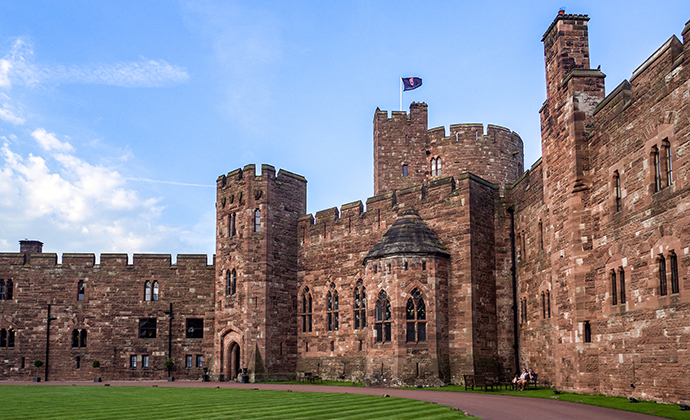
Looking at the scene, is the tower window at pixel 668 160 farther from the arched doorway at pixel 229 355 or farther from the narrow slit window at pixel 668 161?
the arched doorway at pixel 229 355

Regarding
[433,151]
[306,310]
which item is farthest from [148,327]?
[433,151]

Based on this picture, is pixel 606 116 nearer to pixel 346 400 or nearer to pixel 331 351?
pixel 346 400

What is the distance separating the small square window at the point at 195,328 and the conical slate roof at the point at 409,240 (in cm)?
1528

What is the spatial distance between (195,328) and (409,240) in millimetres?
18215

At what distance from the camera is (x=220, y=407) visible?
18062mm

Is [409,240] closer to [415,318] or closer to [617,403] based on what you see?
[415,318]

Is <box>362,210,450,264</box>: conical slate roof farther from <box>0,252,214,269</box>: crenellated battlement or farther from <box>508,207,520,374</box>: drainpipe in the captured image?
<box>0,252,214,269</box>: crenellated battlement

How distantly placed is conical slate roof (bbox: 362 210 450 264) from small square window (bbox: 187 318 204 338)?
15.3 m

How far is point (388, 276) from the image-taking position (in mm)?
30000

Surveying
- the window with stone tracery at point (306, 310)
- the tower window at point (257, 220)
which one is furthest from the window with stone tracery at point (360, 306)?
the tower window at point (257, 220)

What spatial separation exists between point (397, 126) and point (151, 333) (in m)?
21.7

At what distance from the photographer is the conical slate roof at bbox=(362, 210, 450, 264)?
29.8 metres

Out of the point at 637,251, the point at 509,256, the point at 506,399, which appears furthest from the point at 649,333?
the point at 509,256

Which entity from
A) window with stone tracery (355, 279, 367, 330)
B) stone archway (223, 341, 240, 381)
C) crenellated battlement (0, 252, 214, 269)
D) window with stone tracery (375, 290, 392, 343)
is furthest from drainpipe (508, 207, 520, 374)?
crenellated battlement (0, 252, 214, 269)
